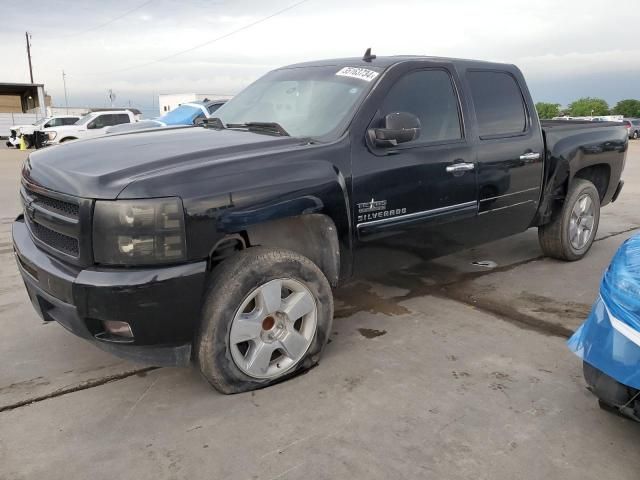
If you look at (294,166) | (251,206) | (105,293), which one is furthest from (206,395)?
(294,166)

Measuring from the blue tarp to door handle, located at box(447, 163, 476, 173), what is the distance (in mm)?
1402

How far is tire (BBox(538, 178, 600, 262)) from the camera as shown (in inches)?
202

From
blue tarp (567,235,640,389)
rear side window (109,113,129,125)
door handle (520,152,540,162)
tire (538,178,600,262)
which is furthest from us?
rear side window (109,113,129,125)

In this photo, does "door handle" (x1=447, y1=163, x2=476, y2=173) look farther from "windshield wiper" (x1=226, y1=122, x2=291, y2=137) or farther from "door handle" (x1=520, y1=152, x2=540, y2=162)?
"windshield wiper" (x1=226, y1=122, x2=291, y2=137)

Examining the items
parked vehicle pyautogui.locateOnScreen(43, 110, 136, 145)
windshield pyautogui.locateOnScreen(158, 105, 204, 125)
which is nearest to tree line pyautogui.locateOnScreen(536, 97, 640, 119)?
parked vehicle pyautogui.locateOnScreen(43, 110, 136, 145)

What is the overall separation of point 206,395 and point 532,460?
164cm

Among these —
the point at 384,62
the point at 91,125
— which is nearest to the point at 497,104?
the point at 384,62

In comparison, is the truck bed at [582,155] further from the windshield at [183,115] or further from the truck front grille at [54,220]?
the windshield at [183,115]

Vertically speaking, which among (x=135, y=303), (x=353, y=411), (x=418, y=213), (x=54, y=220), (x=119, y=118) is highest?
(x=119, y=118)

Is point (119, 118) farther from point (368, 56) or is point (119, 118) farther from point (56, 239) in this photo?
point (56, 239)

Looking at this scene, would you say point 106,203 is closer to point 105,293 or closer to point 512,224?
point 105,293

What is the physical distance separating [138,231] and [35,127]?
93.9ft

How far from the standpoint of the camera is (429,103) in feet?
12.6

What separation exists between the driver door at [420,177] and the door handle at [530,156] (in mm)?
701
